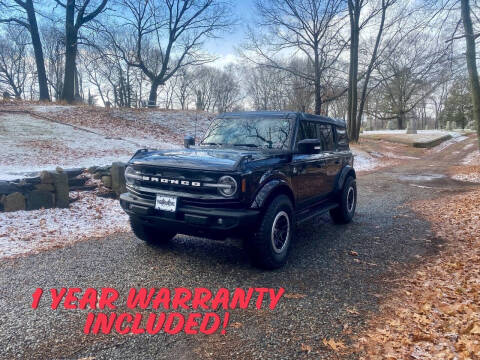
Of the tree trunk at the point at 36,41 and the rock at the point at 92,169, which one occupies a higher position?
the tree trunk at the point at 36,41

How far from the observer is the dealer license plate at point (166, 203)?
379 cm

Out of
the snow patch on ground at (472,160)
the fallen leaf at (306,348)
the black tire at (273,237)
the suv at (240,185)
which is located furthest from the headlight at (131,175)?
the snow patch on ground at (472,160)

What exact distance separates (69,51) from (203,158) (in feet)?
72.6

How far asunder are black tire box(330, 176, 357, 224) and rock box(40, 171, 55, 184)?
5262 millimetres

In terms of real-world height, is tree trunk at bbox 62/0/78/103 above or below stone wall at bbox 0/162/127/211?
above

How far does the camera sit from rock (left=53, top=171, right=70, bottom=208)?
6414 millimetres

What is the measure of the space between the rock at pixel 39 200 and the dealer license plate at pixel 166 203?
3.53m

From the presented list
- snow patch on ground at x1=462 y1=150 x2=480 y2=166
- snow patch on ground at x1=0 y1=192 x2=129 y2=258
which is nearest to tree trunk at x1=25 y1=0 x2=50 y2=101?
snow patch on ground at x1=0 y1=192 x2=129 y2=258

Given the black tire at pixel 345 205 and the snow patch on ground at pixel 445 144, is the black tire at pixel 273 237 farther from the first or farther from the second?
the snow patch on ground at pixel 445 144

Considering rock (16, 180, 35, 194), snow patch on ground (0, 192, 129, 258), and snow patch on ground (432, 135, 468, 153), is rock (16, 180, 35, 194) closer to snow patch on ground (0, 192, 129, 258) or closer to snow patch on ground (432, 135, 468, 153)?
snow patch on ground (0, 192, 129, 258)

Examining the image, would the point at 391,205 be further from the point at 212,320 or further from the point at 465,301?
the point at 212,320

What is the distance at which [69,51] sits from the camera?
21.7 meters

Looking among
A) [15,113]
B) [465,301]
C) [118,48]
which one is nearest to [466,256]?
[465,301]

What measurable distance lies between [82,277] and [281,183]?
2.53 m
